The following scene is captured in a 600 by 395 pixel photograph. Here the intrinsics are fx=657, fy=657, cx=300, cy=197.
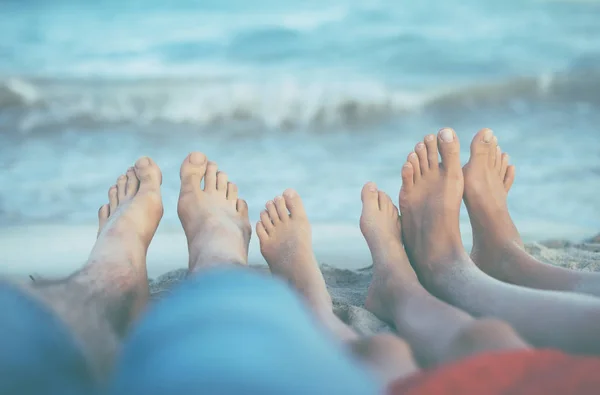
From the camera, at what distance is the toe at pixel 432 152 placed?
5.45 feet

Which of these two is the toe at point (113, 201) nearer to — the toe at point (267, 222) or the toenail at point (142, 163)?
the toenail at point (142, 163)

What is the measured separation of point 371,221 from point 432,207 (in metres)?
0.15

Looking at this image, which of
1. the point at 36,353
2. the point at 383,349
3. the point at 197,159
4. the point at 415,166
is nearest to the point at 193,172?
the point at 197,159

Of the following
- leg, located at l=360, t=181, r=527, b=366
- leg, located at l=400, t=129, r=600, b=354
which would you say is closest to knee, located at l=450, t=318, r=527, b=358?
leg, located at l=360, t=181, r=527, b=366

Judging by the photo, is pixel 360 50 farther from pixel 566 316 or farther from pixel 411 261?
pixel 566 316

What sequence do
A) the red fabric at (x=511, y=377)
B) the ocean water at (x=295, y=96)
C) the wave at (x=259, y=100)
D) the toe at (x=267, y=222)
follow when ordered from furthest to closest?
the wave at (x=259, y=100) < the ocean water at (x=295, y=96) < the toe at (x=267, y=222) < the red fabric at (x=511, y=377)

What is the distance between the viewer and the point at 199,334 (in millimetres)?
508

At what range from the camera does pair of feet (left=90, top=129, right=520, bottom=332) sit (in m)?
1.41

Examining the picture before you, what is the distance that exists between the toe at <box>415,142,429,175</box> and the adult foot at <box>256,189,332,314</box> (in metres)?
0.33

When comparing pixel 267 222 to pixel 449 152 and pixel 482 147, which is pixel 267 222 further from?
pixel 482 147

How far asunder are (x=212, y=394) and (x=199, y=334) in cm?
5

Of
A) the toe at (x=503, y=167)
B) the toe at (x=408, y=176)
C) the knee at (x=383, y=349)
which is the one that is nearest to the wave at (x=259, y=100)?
the toe at (x=503, y=167)

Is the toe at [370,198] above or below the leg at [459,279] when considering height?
above

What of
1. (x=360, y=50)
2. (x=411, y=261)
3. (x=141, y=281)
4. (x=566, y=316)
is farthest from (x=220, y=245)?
(x=360, y=50)
